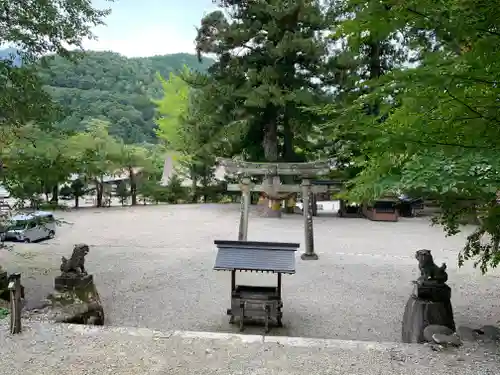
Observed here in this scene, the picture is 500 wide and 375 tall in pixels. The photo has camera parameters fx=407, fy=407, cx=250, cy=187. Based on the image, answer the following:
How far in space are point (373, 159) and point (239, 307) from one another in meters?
3.05

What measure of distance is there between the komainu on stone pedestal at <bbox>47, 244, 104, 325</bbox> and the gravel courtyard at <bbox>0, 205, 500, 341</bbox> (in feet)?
2.20

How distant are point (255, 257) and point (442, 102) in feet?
12.0

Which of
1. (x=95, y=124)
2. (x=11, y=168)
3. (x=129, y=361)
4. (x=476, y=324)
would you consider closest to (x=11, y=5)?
(x=11, y=168)

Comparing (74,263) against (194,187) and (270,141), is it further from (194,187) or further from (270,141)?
(194,187)

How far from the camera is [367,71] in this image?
1755 cm

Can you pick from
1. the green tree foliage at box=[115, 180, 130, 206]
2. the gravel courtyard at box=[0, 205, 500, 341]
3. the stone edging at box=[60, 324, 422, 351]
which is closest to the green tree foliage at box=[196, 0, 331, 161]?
the gravel courtyard at box=[0, 205, 500, 341]

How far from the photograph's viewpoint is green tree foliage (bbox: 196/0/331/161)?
15.3 m

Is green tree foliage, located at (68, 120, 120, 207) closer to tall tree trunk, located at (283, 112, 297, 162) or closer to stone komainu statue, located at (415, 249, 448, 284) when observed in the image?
tall tree trunk, located at (283, 112, 297, 162)

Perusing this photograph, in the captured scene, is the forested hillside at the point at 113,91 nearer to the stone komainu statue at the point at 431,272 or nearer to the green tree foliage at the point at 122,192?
the green tree foliage at the point at 122,192

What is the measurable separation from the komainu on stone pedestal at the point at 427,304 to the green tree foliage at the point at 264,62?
1071cm

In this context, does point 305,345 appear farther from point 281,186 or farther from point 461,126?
point 281,186

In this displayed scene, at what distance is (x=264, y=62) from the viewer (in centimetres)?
1644

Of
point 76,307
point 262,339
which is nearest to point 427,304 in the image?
point 262,339

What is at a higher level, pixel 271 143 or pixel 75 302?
pixel 271 143
